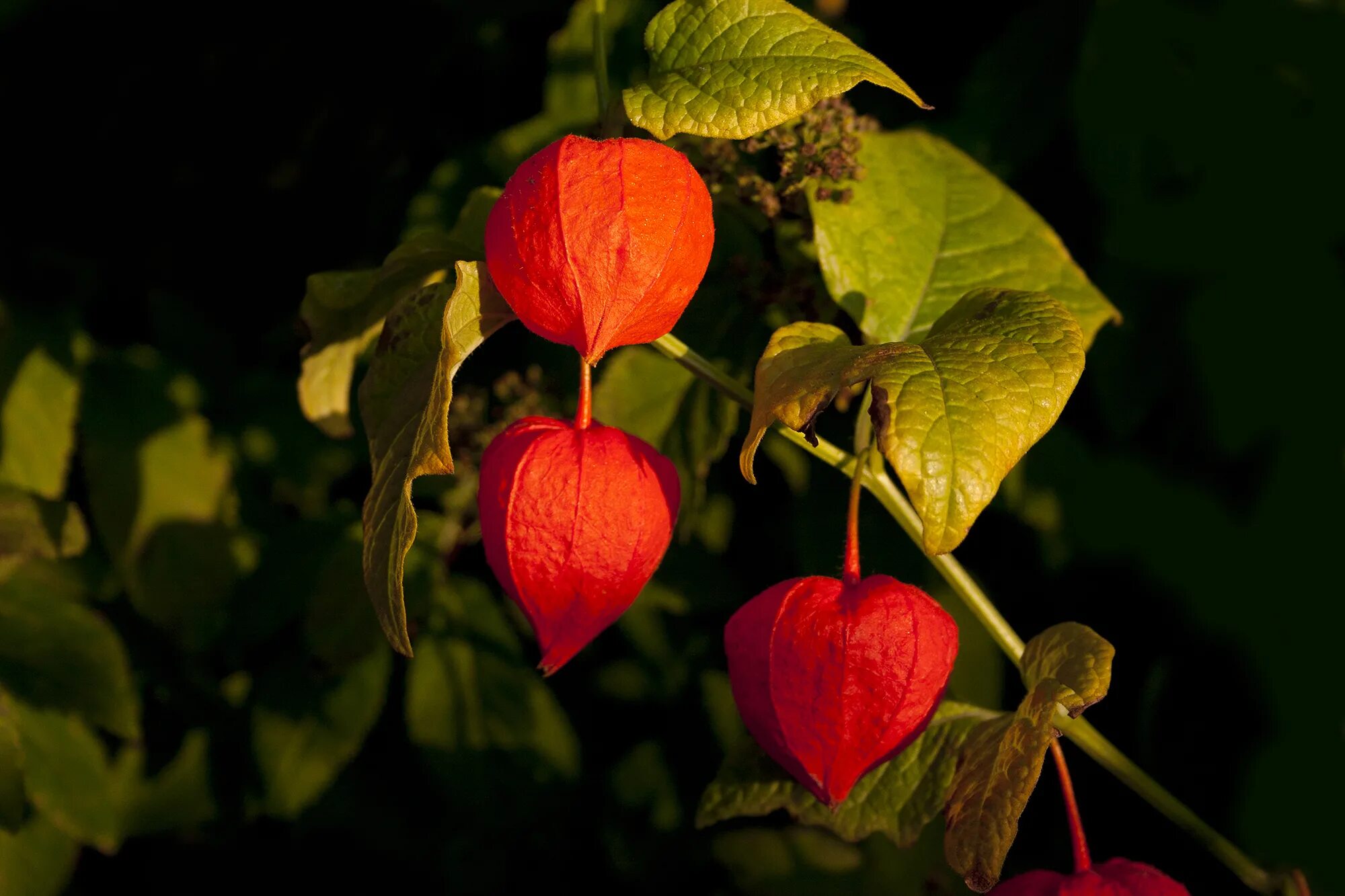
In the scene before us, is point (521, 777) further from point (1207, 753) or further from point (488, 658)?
point (1207, 753)

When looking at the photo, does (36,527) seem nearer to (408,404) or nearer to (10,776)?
(10,776)

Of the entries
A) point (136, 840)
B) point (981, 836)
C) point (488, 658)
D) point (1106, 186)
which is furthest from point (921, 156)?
point (136, 840)

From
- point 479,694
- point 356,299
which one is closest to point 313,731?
point 479,694

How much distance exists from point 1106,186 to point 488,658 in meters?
0.76

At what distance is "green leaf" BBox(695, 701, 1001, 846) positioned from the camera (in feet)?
2.53

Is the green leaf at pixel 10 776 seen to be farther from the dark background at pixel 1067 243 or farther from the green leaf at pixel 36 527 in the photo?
the dark background at pixel 1067 243

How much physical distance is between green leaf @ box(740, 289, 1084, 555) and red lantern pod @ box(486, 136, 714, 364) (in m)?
0.08

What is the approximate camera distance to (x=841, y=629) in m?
0.60

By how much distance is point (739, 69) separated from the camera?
24.9 inches

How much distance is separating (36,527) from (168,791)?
37 centimetres

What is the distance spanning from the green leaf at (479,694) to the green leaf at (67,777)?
290 mm

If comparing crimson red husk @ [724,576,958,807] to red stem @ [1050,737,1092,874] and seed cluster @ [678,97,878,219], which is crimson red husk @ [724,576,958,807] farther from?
seed cluster @ [678,97,878,219]

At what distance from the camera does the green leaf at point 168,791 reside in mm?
1208

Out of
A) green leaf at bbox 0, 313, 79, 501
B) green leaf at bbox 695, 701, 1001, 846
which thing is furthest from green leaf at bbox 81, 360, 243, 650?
green leaf at bbox 695, 701, 1001, 846
